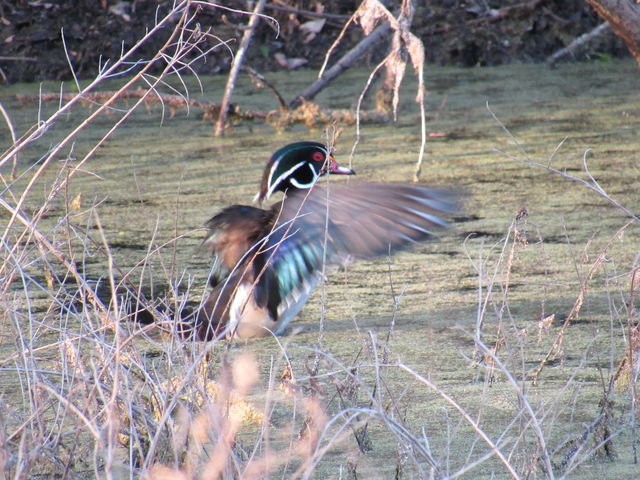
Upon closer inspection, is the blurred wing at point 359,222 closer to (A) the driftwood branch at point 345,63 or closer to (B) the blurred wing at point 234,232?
(B) the blurred wing at point 234,232

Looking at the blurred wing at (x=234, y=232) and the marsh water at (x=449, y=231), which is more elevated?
the blurred wing at (x=234, y=232)

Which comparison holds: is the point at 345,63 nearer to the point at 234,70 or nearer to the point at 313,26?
the point at 234,70

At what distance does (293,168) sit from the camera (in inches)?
125

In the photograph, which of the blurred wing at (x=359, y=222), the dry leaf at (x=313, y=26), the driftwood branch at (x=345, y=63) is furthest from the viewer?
the dry leaf at (x=313, y=26)

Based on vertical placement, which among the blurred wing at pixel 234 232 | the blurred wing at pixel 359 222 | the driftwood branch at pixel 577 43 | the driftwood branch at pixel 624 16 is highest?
the driftwood branch at pixel 624 16

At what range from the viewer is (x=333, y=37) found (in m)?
7.66

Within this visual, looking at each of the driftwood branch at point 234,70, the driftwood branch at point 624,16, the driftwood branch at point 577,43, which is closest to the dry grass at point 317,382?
the driftwood branch at point 624,16

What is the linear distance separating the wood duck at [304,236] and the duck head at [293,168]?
0.31m

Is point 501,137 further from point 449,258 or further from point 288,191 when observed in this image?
point 288,191

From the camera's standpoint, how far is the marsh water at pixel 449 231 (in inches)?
90.9

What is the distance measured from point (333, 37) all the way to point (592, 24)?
74.4 inches

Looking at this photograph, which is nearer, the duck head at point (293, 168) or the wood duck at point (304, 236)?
the wood duck at point (304, 236)

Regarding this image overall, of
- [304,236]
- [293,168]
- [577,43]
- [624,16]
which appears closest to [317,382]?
[304,236]

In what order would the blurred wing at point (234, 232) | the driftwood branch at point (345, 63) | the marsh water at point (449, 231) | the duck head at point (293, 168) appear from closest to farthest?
the marsh water at point (449, 231), the blurred wing at point (234, 232), the duck head at point (293, 168), the driftwood branch at point (345, 63)
